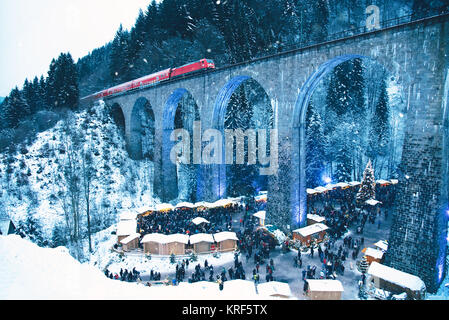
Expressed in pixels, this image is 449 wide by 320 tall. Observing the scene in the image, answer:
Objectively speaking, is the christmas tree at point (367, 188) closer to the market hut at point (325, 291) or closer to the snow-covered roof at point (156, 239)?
the market hut at point (325, 291)

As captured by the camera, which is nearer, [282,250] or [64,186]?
[282,250]

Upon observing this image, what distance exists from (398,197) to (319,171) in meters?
21.3

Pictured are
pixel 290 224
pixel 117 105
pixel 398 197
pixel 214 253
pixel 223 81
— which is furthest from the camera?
pixel 117 105

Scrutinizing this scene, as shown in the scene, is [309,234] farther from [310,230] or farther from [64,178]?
[64,178]

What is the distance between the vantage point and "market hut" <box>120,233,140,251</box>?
1709 centimetres

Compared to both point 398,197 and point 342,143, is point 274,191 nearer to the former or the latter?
point 398,197

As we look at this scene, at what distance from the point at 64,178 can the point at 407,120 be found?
102 ft

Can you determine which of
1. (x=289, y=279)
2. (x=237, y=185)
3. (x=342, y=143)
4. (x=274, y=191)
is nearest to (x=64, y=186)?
(x=237, y=185)

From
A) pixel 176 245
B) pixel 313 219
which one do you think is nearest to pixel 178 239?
pixel 176 245

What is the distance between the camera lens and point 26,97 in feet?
155

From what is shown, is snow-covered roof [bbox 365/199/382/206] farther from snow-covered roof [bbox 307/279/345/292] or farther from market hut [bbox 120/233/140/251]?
market hut [bbox 120/233/140/251]

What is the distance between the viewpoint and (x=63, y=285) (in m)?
5.00

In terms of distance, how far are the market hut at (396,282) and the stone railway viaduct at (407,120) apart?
52.4 inches

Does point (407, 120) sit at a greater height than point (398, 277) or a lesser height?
greater
